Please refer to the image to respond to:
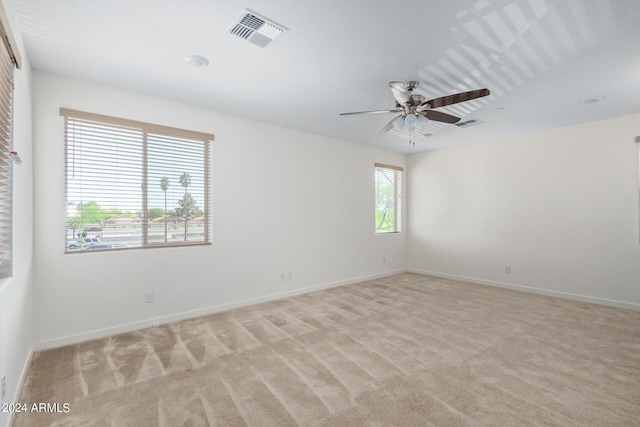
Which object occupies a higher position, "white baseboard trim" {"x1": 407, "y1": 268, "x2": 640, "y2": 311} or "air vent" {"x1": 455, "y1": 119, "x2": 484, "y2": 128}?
"air vent" {"x1": 455, "y1": 119, "x2": 484, "y2": 128}

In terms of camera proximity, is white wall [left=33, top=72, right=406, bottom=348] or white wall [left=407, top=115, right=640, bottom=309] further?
white wall [left=407, top=115, right=640, bottom=309]

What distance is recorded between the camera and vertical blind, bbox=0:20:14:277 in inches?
68.3

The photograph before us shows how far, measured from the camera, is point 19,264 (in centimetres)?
222

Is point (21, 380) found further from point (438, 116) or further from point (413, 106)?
point (438, 116)

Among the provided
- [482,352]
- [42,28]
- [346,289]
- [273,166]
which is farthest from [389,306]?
[42,28]

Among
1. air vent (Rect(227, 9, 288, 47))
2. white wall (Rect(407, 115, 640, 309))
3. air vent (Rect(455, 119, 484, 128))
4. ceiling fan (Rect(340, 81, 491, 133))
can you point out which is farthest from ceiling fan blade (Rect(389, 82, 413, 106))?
white wall (Rect(407, 115, 640, 309))

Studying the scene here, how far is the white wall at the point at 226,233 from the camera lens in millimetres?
2908

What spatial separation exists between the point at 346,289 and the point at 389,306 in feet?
3.55

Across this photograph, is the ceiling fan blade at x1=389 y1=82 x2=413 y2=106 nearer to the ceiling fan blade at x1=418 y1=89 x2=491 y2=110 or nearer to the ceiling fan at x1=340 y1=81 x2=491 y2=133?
the ceiling fan at x1=340 y1=81 x2=491 y2=133

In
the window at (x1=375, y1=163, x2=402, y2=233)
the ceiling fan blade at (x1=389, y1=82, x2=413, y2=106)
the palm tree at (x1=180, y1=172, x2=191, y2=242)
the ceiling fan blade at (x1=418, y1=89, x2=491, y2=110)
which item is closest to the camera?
the ceiling fan blade at (x1=418, y1=89, x2=491, y2=110)

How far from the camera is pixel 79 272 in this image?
3025mm

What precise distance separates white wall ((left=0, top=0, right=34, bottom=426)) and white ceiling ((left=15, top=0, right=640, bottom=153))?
43 cm

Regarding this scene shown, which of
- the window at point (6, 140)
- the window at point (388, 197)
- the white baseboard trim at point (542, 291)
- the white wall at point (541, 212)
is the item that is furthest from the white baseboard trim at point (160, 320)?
the white wall at point (541, 212)

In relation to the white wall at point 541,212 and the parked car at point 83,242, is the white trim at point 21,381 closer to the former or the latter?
the parked car at point 83,242
